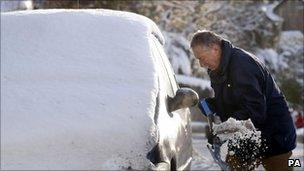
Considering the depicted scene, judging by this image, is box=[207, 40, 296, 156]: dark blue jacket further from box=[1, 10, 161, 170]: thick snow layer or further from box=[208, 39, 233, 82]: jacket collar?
box=[1, 10, 161, 170]: thick snow layer

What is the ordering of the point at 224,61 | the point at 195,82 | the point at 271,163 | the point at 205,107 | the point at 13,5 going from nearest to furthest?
the point at 224,61 < the point at 271,163 < the point at 205,107 < the point at 13,5 < the point at 195,82

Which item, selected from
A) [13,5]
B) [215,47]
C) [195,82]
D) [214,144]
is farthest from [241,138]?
[195,82]

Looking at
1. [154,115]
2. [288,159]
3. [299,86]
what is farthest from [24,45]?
[299,86]

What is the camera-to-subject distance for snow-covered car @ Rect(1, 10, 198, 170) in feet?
10.4

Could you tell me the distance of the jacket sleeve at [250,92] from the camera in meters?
4.69

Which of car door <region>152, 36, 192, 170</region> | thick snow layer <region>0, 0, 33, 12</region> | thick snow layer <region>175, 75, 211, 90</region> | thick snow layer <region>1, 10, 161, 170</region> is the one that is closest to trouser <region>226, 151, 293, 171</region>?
car door <region>152, 36, 192, 170</region>

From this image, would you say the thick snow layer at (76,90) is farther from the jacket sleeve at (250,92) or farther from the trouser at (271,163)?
the trouser at (271,163)

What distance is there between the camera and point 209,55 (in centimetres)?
485

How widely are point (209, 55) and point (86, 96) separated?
1.56 metres

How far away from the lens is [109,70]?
3842 millimetres

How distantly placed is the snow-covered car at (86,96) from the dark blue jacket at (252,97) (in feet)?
1.36

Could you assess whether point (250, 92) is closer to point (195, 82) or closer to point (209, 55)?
point (209, 55)

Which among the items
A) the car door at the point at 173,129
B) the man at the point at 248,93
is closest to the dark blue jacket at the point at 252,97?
the man at the point at 248,93

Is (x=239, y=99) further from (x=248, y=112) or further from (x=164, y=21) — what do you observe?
(x=164, y=21)
